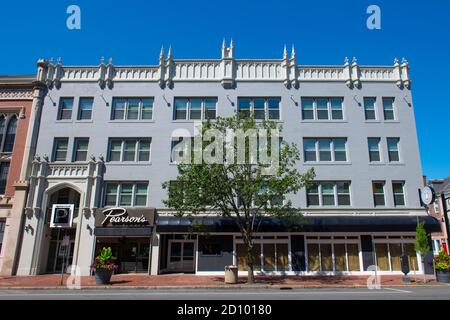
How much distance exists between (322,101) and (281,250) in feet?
40.7

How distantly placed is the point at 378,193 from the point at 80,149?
2335 cm

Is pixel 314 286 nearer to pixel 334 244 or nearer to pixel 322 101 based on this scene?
pixel 334 244

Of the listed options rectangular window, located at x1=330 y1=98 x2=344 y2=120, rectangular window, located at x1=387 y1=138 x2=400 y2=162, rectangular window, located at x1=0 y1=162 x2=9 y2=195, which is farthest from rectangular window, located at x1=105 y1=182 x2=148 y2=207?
rectangular window, located at x1=387 y1=138 x2=400 y2=162

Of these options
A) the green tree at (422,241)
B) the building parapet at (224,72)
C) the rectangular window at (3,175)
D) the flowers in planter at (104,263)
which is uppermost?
the building parapet at (224,72)

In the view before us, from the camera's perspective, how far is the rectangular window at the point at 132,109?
27094 millimetres

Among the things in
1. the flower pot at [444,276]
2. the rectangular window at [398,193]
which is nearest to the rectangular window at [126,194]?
the rectangular window at [398,193]

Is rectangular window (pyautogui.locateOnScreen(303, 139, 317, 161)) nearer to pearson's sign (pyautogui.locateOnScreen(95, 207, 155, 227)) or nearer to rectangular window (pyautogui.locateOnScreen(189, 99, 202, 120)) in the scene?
rectangular window (pyautogui.locateOnScreen(189, 99, 202, 120))

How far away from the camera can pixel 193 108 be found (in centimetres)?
2716

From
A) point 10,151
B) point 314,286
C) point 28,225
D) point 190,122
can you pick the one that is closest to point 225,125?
point 190,122

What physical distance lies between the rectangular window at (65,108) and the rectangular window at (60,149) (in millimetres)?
1941

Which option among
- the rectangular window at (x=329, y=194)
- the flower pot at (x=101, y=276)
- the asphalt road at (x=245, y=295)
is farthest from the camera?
the rectangular window at (x=329, y=194)

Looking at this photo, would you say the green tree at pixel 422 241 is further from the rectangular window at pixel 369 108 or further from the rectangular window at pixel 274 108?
the rectangular window at pixel 274 108

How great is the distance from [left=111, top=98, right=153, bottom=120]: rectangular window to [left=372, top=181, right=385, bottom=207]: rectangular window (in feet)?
60.2

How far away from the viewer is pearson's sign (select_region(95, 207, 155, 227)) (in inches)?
943
